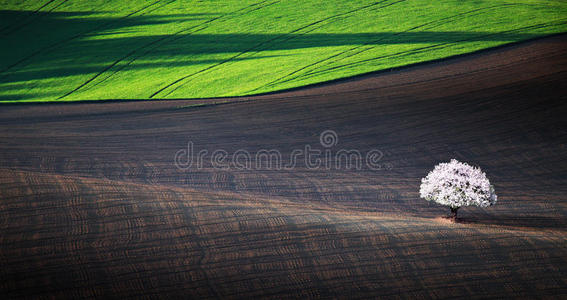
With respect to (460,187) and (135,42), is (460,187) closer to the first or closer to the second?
(460,187)

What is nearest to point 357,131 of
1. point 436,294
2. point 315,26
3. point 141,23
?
point 436,294

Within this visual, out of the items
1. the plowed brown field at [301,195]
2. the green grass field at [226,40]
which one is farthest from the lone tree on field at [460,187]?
the green grass field at [226,40]

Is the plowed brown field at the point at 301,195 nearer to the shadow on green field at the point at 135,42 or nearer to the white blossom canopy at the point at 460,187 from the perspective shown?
the white blossom canopy at the point at 460,187

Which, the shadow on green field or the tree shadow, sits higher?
the shadow on green field

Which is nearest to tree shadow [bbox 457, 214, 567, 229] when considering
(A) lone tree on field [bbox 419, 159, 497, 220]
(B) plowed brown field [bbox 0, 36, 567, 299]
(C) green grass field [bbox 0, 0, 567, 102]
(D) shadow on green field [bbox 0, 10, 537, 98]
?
(B) plowed brown field [bbox 0, 36, 567, 299]

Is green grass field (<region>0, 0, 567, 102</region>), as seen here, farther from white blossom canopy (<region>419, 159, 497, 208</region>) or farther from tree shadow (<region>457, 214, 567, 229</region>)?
white blossom canopy (<region>419, 159, 497, 208</region>)

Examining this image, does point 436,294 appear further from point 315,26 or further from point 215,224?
point 315,26

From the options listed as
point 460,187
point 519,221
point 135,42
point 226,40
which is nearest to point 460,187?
point 460,187
